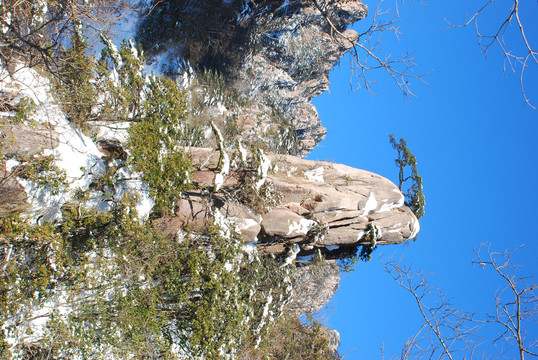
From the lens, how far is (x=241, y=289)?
11.1 meters

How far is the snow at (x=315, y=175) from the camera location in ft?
41.2

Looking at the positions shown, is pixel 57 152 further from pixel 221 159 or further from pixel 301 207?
pixel 301 207

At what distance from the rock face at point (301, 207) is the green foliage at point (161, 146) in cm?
90

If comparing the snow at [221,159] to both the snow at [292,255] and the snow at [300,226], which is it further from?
the snow at [292,255]

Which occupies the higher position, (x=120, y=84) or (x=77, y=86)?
(x=120, y=84)

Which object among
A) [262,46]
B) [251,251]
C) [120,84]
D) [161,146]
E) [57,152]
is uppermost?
[262,46]

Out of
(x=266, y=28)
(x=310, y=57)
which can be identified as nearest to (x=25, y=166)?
(x=266, y=28)

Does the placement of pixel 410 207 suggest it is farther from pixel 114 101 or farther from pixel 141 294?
pixel 114 101

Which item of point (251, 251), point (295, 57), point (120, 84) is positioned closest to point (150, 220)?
point (251, 251)

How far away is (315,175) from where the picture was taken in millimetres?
12664

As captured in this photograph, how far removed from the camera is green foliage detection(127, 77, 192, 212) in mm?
9195

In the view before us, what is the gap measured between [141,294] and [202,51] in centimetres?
1398

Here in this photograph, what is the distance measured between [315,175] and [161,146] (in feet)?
18.3

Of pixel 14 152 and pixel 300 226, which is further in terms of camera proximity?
pixel 300 226
